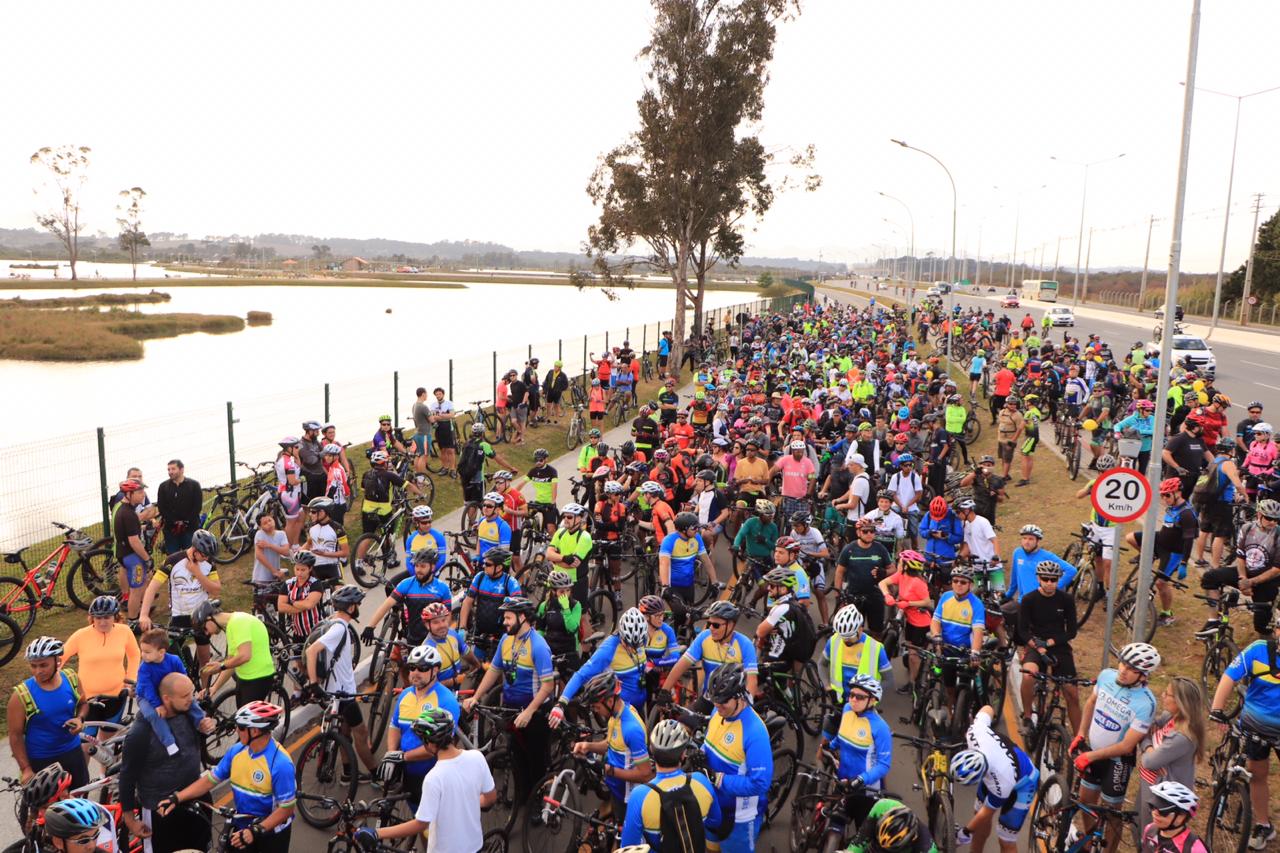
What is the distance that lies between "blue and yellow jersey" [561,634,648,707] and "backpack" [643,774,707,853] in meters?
1.78

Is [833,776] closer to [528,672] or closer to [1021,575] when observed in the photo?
[528,672]

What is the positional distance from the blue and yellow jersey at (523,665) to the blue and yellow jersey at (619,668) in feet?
0.78

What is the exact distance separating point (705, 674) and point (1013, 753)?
2345 mm

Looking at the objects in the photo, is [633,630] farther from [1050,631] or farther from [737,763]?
[1050,631]

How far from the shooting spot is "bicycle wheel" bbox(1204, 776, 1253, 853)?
6.31 m

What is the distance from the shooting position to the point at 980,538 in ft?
32.8

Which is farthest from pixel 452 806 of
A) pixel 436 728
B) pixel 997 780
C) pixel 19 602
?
pixel 19 602

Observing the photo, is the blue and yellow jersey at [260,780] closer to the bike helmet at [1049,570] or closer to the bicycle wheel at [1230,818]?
the bike helmet at [1049,570]

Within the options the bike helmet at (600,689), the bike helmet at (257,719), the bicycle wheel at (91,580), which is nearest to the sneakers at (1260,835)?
the bike helmet at (600,689)

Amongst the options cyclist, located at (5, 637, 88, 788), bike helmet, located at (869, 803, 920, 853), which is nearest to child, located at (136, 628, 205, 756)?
cyclist, located at (5, 637, 88, 788)

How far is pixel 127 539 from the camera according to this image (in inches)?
399

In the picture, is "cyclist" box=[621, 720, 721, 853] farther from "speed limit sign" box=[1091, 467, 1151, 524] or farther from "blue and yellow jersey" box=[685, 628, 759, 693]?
"speed limit sign" box=[1091, 467, 1151, 524]

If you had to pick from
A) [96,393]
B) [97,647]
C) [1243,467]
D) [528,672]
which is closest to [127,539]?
[97,647]

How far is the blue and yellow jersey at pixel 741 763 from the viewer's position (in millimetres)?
5555
